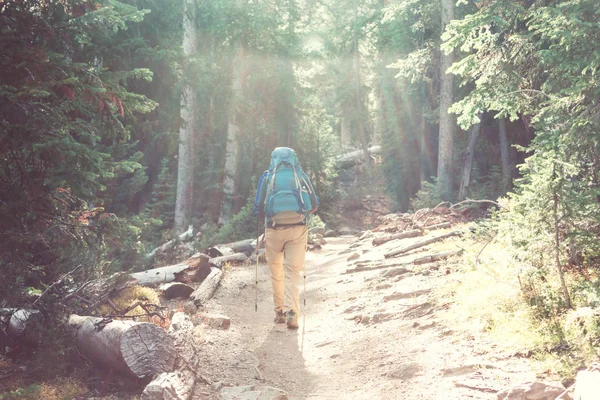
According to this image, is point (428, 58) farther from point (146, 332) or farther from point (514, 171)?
point (146, 332)

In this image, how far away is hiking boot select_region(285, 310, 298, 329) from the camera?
7824mm

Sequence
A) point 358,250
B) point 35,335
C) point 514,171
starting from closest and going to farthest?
point 35,335, point 358,250, point 514,171

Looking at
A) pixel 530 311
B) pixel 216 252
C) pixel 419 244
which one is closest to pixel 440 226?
pixel 419 244

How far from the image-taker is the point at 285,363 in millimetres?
6609

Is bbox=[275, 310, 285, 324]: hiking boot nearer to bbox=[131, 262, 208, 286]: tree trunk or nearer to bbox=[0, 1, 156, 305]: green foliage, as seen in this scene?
bbox=[0, 1, 156, 305]: green foliage

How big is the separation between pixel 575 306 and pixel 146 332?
466cm

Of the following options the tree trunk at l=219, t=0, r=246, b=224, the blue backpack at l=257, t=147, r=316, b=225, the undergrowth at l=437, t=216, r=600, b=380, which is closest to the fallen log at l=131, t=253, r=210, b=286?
the blue backpack at l=257, t=147, r=316, b=225

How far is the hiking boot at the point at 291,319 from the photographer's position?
782 cm

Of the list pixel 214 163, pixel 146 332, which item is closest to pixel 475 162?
pixel 214 163

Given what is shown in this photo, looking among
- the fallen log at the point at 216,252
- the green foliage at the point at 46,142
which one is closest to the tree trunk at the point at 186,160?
the fallen log at the point at 216,252

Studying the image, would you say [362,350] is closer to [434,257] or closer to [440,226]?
[434,257]

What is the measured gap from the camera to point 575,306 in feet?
18.2

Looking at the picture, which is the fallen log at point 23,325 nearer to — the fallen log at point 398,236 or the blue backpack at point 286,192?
the blue backpack at point 286,192

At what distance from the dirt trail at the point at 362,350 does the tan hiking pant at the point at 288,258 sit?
0.61 m
